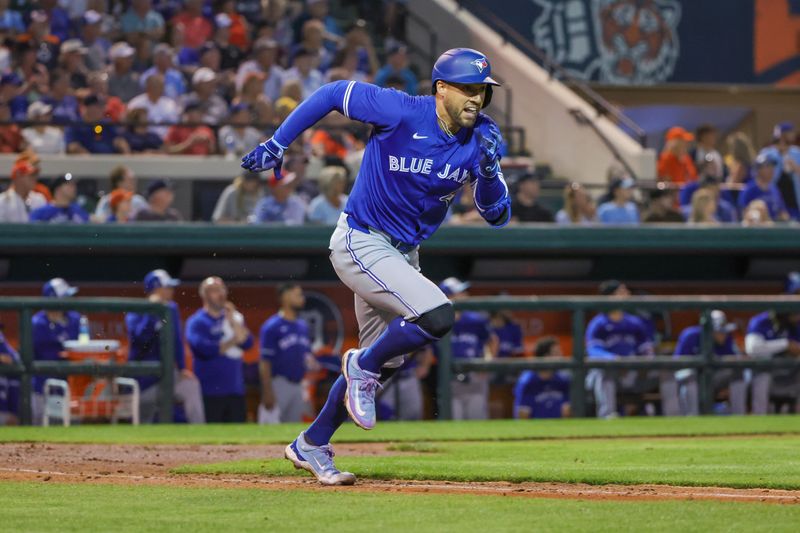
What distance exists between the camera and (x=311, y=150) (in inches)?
595

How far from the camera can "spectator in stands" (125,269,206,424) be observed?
12.9 meters

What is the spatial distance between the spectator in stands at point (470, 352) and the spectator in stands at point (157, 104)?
3.34m

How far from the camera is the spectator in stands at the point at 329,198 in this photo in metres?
14.0

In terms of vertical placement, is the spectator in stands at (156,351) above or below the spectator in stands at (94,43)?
below

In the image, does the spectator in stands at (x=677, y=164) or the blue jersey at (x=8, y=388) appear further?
the spectator in stands at (x=677, y=164)

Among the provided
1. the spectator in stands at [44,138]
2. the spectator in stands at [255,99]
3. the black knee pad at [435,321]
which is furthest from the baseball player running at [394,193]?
the spectator in stands at [255,99]

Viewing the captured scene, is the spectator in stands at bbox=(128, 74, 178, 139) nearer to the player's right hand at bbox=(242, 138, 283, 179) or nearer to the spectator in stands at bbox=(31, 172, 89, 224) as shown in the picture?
the spectator in stands at bbox=(31, 172, 89, 224)

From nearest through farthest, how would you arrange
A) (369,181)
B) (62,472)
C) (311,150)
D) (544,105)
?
(369,181), (62,472), (311,150), (544,105)

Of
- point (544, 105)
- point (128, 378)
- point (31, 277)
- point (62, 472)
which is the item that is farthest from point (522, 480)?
point (544, 105)

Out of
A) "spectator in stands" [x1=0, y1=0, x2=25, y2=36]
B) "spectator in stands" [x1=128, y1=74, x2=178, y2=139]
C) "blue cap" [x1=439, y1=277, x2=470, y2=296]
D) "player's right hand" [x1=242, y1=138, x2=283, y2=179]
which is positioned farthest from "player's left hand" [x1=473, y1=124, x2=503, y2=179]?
"spectator in stands" [x1=0, y1=0, x2=25, y2=36]

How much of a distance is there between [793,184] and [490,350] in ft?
14.9

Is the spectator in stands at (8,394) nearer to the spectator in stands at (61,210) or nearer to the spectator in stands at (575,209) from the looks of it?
the spectator in stands at (61,210)

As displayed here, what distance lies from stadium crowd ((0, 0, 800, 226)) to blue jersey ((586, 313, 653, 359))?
1300 millimetres

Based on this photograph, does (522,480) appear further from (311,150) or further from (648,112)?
(648,112)
